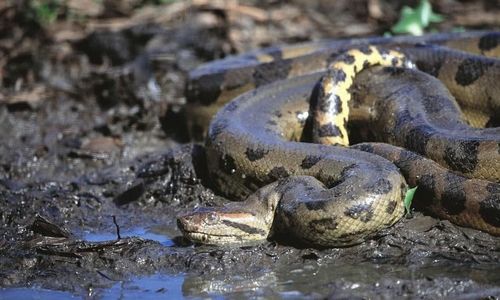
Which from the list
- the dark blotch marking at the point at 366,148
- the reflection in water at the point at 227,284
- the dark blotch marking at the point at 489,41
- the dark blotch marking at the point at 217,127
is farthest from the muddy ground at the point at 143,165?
the dark blotch marking at the point at 489,41

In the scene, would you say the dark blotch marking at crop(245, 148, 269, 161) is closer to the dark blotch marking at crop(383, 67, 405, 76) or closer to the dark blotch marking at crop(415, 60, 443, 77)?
the dark blotch marking at crop(383, 67, 405, 76)

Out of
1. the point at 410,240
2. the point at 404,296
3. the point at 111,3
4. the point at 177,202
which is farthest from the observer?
the point at 111,3

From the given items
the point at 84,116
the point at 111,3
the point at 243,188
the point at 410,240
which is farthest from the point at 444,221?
the point at 111,3

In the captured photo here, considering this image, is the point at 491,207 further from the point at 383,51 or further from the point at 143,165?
the point at 143,165

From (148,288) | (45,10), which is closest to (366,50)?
(148,288)

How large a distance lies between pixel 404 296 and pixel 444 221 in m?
1.35

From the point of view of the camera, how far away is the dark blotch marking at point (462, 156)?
807 centimetres

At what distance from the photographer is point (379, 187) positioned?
25.6 ft

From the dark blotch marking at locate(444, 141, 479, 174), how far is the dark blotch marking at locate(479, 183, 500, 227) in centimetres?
35

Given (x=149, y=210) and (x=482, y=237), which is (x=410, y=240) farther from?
(x=149, y=210)

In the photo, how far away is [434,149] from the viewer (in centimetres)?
845

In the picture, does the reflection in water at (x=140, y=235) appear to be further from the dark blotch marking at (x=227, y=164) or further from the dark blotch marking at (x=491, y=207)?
the dark blotch marking at (x=491, y=207)

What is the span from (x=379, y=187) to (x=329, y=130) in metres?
2.21

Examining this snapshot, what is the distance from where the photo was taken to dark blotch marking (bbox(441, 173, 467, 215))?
25.8ft
